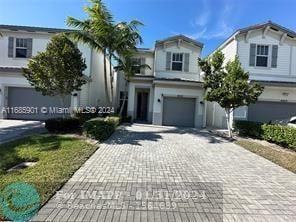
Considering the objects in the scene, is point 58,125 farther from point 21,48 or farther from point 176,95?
point 21,48

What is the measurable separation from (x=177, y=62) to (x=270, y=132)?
450 inches

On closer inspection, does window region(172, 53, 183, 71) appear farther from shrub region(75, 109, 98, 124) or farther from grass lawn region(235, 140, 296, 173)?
grass lawn region(235, 140, 296, 173)

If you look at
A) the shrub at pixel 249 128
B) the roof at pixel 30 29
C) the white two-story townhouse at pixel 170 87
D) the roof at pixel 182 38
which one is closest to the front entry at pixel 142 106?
the white two-story townhouse at pixel 170 87

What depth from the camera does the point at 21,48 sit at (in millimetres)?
21953

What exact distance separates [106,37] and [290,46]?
43.9 feet

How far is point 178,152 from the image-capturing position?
10.9 meters

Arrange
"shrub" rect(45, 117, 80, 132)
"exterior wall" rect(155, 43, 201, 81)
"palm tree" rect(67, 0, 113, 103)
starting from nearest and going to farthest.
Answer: "shrub" rect(45, 117, 80, 132), "palm tree" rect(67, 0, 113, 103), "exterior wall" rect(155, 43, 201, 81)

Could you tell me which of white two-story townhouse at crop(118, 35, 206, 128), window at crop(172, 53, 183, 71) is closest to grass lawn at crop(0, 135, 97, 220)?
white two-story townhouse at crop(118, 35, 206, 128)

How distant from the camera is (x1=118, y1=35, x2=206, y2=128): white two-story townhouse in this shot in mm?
21562

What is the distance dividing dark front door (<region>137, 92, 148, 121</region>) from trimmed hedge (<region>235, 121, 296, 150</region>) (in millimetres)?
10262

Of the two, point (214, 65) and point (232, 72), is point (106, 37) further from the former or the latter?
point (232, 72)

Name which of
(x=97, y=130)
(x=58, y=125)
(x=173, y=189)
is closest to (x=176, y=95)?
(x=58, y=125)

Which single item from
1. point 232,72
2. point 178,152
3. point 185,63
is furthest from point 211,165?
point 185,63

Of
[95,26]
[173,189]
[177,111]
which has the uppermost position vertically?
[95,26]
